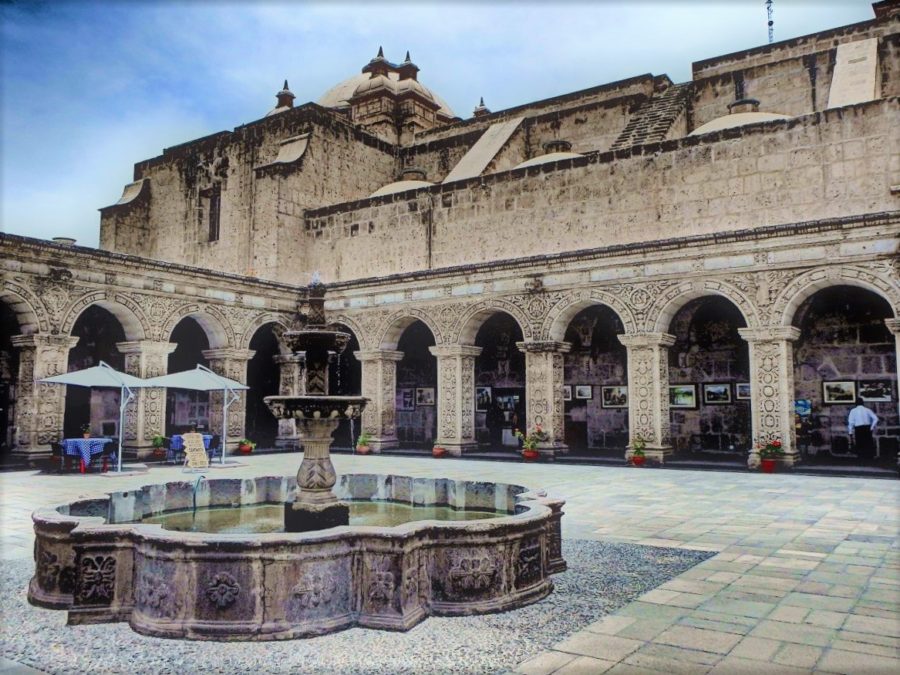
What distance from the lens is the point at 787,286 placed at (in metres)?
13.2

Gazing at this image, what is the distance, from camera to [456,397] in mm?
17125

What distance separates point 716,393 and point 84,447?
43.4 feet

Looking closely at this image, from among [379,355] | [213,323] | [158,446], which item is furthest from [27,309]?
[379,355]

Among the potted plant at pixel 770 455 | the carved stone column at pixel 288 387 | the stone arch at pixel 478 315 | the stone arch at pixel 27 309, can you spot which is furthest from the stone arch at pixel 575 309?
the stone arch at pixel 27 309

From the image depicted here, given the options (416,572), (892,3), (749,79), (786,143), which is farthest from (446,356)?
(892,3)

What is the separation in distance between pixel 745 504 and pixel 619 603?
5038 mm

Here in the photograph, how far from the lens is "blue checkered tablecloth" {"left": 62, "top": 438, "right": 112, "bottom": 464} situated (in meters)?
12.9

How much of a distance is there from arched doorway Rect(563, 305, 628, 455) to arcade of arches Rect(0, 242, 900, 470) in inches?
1.6

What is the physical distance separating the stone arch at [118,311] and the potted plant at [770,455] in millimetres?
12933

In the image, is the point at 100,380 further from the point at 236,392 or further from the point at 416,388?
the point at 416,388

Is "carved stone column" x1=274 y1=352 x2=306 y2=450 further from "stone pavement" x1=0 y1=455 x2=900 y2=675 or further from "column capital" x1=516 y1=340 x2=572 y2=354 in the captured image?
"stone pavement" x1=0 y1=455 x2=900 y2=675

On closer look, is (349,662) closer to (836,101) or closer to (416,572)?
(416,572)

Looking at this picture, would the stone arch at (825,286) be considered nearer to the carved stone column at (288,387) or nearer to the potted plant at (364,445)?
the potted plant at (364,445)

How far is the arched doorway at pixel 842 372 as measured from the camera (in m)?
14.4
